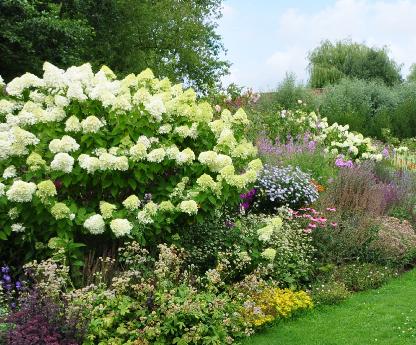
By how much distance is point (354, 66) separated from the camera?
120ft

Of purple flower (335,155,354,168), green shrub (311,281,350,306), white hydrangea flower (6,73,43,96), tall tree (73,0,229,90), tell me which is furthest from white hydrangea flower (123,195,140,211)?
tall tree (73,0,229,90)

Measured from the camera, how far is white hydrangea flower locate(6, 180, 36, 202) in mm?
6242

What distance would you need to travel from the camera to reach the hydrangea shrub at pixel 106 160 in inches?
254

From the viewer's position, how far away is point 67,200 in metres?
6.75

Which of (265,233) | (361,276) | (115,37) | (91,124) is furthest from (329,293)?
(115,37)

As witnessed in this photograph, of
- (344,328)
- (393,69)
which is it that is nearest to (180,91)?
(344,328)

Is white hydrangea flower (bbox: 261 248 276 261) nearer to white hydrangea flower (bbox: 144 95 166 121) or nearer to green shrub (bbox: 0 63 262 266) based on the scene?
green shrub (bbox: 0 63 262 266)

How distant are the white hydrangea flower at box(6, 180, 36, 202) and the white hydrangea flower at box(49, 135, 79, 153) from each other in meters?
0.49

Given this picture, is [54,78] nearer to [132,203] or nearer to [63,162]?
[63,162]

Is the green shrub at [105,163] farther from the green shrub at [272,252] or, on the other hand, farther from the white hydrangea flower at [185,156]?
the green shrub at [272,252]

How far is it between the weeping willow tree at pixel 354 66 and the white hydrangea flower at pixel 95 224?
30766 millimetres

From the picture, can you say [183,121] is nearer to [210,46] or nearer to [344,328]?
[344,328]

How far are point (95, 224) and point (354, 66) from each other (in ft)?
107

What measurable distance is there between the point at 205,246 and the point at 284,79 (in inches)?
706
